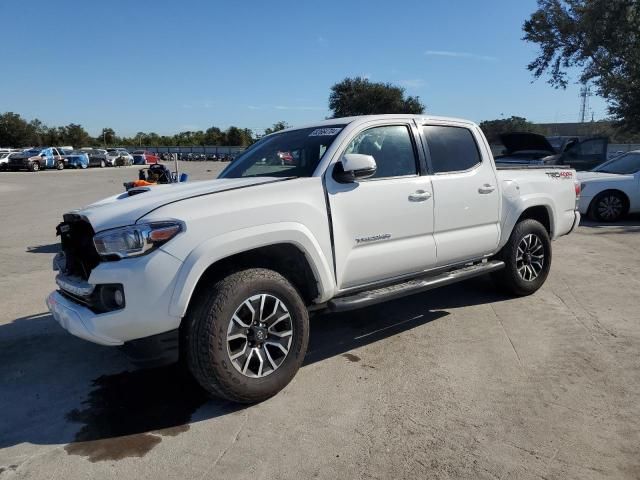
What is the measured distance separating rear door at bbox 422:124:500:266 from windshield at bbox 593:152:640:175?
8.01 metres

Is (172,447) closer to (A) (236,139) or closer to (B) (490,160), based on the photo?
(B) (490,160)

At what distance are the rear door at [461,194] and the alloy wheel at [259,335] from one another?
5.67ft

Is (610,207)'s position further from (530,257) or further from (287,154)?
(287,154)

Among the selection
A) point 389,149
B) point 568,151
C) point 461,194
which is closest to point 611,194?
point 568,151

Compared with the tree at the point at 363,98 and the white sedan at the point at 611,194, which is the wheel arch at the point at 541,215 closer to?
the white sedan at the point at 611,194

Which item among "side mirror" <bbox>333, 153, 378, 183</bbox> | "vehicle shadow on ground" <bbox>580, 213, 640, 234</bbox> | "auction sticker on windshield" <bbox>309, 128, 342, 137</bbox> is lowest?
"vehicle shadow on ground" <bbox>580, 213, 640, 234</bbox>

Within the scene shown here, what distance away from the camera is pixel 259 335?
338 cm

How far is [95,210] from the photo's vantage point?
3.42m

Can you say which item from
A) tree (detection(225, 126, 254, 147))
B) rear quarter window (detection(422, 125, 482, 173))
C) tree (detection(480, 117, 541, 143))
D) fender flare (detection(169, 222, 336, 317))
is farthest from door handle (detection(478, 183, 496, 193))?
tree (detection(225, 126, 254, 147))

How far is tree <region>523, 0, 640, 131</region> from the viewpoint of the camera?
77.5 ft

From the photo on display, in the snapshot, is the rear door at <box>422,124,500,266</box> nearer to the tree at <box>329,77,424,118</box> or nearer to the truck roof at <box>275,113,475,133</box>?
the truck roof at <box>275,113,475,133</box>

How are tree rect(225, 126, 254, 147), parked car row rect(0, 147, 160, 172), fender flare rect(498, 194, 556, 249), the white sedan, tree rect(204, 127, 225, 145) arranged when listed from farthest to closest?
tree rect(204, 127, 225, 145) < tree rect(225, 126, 254, 147) < parked car row rect(0, 147, 160, 172) < the white sedan < fender flare rect(498, 194, 556, 249)

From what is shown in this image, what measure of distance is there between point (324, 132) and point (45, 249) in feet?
21.0

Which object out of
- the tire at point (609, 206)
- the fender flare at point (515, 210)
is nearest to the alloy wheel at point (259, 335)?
the fender flare at point (515, 210)
